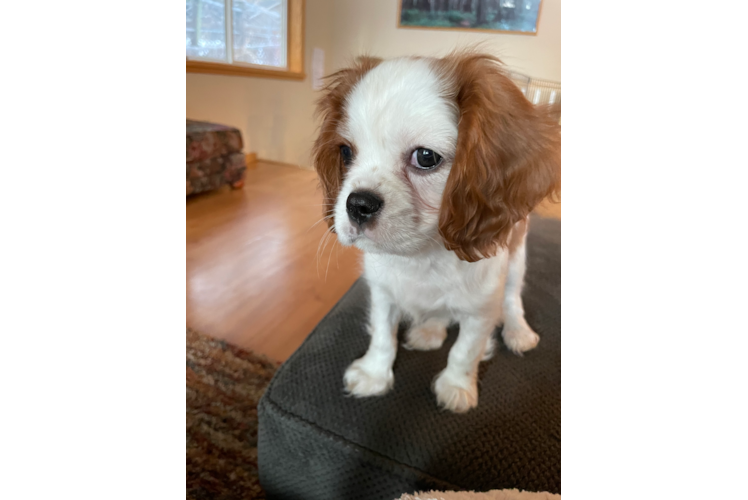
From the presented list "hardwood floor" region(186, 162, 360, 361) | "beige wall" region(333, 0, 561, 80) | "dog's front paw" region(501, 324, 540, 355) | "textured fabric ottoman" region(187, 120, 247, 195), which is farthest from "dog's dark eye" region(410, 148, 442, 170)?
"textured fabric ottoman" region(187, 120, 247, 195)

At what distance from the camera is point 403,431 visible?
619mm

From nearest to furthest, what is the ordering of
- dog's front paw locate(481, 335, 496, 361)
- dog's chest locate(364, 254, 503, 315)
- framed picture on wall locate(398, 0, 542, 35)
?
framed picture on wall locate(398, 0, 542, 35)
dog's chest locate(364, 254, 503, 315)
dog's front paw locate(481, 335, 496, 361)

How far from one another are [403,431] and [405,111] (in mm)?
472

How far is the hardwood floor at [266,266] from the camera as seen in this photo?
126cm

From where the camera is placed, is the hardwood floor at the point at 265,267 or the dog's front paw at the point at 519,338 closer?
the dog's front paw at the point at 519,338

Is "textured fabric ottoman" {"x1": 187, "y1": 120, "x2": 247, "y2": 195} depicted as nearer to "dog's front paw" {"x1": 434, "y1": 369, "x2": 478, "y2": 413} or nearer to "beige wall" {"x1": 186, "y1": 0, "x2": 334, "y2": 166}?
"beige wall" {"x1": 186, "y1": 0, "x2": 334, "y2": 166}

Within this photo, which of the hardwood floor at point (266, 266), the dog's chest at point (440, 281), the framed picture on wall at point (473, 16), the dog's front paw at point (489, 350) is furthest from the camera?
the hardwood floor at point (266, 266)

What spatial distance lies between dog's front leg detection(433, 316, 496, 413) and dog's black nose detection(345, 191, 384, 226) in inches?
11.0

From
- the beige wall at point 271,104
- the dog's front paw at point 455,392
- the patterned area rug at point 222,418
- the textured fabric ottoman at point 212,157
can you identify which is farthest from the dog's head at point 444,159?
the textured fabric ottoman at point 212,157

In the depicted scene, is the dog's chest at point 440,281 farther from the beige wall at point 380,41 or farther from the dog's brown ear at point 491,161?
the beige wall at point 380,41

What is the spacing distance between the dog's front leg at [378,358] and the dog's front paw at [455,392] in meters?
0.09

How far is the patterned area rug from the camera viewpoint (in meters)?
0.84
